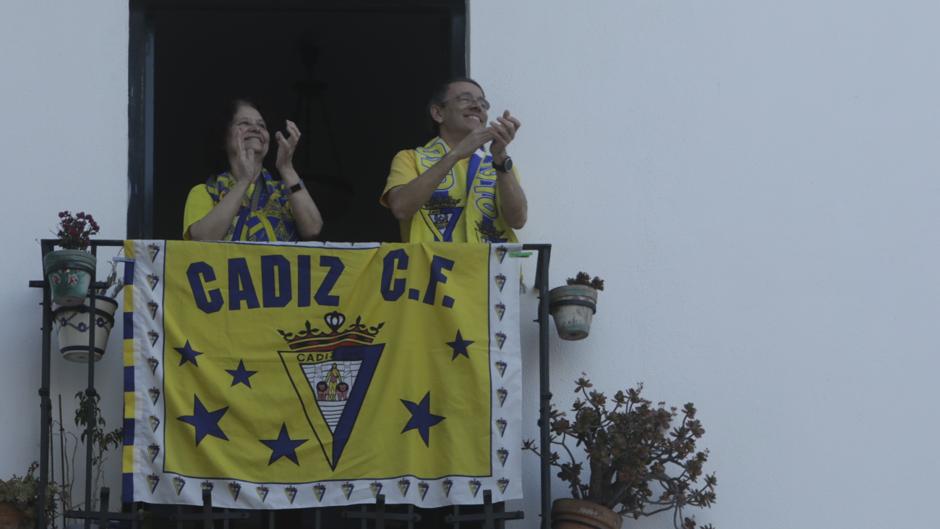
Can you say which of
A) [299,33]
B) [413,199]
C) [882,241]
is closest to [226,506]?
[413,199]

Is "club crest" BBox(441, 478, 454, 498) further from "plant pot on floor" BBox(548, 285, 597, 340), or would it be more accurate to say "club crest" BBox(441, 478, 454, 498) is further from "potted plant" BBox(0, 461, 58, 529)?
"potted plant" BBox(0, 461, 58, 529)

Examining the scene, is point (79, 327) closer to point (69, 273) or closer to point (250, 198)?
point (69, 273)

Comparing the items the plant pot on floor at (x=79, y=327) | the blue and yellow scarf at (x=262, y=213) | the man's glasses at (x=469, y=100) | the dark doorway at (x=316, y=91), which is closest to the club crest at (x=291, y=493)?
the plant pot on floor at (x=79, y=327)

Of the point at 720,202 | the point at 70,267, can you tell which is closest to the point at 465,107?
the point at 720,202

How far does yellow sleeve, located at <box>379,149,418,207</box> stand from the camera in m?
8.77

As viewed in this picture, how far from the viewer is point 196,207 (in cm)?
887

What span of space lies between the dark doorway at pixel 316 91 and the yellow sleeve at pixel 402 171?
214 centimetres

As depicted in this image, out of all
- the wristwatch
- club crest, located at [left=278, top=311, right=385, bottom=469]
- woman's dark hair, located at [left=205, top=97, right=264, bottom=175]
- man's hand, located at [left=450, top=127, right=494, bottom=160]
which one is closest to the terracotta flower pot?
club crest, located at [left=278, top=311, right=385, bottom=469]

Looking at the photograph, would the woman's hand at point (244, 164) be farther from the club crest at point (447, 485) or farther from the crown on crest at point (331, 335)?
the club crest at point (447, 485)

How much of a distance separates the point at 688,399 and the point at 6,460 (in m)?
2.88

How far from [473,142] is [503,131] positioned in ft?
0.46

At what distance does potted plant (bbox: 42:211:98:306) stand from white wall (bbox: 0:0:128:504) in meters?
0.46

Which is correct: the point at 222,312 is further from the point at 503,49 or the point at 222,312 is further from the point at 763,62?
the point at 763,62

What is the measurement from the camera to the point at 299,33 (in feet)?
40.1
